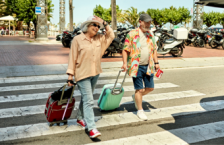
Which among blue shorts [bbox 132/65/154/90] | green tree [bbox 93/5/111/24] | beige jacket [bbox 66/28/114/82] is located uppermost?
green tree [bbox 93/5/111/24]

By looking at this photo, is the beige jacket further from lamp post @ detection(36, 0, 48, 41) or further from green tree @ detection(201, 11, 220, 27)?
green tree @ detection(201, 11, 220, 27)

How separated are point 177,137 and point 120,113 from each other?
4.63ft

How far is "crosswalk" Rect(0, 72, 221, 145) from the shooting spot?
13.6 feet

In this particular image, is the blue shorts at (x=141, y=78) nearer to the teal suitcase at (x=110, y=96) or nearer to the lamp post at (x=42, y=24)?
the teal suitcase at (x=110, y=96)

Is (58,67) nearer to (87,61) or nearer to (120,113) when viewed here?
(120,113)

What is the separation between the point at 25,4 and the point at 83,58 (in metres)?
33.0

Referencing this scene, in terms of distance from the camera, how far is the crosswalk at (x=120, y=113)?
414 cm

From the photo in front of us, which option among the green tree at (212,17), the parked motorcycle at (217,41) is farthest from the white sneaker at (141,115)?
the green tree at (212,17)

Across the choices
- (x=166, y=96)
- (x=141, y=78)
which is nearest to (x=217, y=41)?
(x=166, y=96)

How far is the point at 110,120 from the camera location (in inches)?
189

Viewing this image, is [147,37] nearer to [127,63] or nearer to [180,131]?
[127,63]

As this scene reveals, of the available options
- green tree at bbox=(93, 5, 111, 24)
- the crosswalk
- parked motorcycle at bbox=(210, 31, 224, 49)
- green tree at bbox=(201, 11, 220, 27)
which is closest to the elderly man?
the crosswalk

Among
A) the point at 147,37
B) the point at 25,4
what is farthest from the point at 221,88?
the point at 25,4

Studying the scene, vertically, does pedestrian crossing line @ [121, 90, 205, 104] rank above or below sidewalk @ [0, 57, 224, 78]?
below
